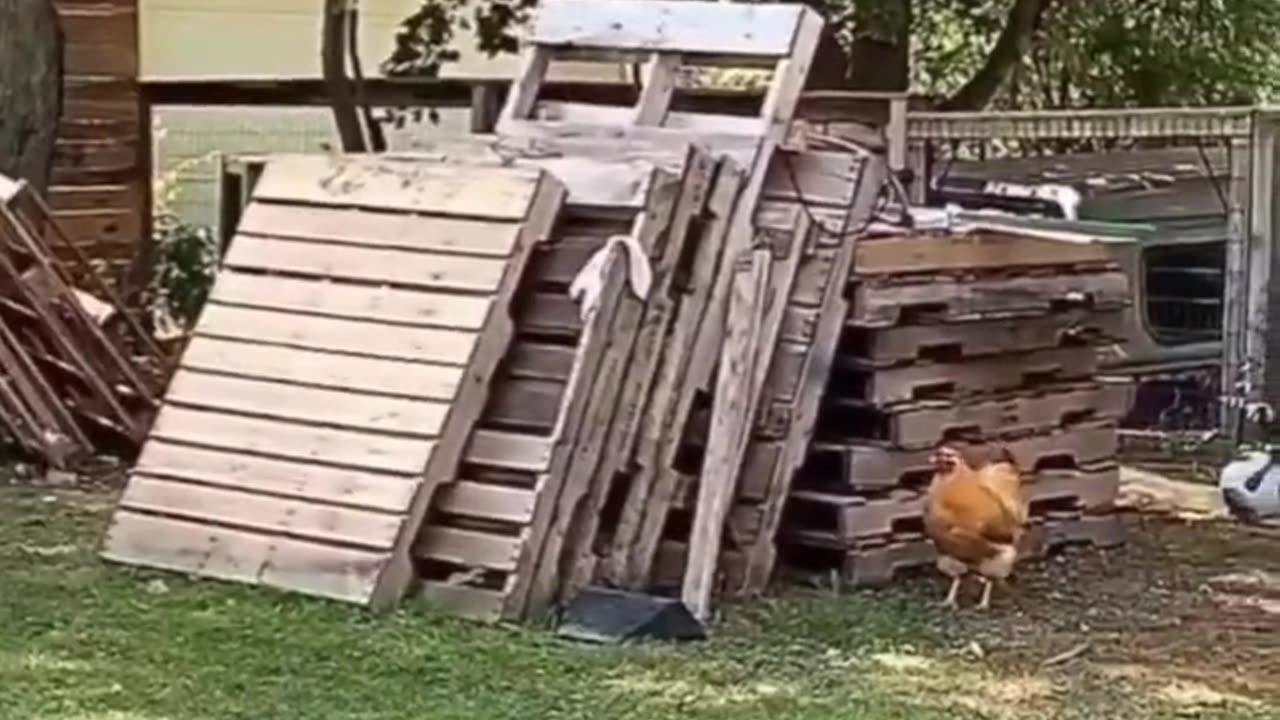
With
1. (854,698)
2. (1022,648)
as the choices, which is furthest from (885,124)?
(854,698)

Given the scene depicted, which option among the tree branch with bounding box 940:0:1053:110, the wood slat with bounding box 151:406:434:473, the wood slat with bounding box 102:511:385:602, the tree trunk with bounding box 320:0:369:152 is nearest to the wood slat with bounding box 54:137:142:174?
the tree trunk with bounding box 320:0:369:152

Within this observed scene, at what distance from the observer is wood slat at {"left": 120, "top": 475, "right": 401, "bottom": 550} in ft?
17.1

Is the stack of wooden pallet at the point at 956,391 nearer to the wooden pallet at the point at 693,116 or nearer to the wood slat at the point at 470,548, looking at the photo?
the wooden pallet at the point at 693,116

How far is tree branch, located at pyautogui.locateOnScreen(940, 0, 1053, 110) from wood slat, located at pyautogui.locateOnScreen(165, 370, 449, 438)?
6298 millimetres

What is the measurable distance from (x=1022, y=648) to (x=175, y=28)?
24.0ft

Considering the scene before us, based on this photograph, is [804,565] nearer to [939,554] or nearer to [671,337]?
[939,554]

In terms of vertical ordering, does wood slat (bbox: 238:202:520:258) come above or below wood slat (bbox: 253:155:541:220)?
below

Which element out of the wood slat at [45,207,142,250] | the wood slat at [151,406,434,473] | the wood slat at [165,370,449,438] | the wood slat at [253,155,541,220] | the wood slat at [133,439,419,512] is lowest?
the wood slat at [45,207,142,250]

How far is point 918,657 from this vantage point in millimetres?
4988

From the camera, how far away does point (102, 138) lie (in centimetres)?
998

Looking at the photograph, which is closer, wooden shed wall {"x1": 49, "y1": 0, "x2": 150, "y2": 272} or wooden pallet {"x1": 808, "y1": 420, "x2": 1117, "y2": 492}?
wooden pallet {"x1": 808, "y1": 420, "x2": 1117, "y2": 492}

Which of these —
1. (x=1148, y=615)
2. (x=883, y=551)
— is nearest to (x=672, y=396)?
(x=883, y=551)

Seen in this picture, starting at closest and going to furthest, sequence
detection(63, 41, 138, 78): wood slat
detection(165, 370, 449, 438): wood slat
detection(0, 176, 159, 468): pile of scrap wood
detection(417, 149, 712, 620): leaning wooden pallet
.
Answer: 1. detection(417, 149, 712, 620): leaning wooden pallet
2. detection(165, 370, 449, 438): wood slat
3. detection(0, 176, 159, 468): pile of scrap wood
4. detection(63, 41, 138, 78): wood slat

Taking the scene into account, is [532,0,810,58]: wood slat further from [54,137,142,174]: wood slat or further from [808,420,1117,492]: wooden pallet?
[54,137,142,174]: wood slat
